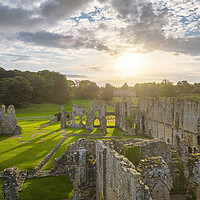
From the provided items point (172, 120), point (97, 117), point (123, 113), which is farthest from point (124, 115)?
point (172, 120)

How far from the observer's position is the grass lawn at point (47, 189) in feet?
43.3

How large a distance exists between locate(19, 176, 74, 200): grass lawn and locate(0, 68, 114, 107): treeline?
53382 mm

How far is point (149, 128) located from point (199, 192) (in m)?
27.4

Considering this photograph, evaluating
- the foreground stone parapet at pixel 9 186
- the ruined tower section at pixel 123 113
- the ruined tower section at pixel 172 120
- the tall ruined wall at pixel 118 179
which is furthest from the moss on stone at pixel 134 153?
the ruined tower section at pixel 123 113

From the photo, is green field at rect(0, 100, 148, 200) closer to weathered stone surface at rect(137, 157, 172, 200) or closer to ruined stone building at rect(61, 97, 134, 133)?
weathered stone surface at rect(137, 157, 172, 200)

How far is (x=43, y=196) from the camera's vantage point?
13.3 metres

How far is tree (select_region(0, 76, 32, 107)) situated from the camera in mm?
63031

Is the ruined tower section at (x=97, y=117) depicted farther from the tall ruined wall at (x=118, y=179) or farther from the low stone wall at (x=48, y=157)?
the tall ruined wall at (x=118, y=179)

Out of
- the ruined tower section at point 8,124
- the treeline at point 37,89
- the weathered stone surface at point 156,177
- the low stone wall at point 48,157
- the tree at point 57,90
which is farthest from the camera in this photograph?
the tree at point 57,90

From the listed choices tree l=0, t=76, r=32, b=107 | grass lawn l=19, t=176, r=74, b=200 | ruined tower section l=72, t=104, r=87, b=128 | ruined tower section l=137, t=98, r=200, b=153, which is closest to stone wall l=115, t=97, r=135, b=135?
ruined tower section l=137, t=98, r=200, b=153

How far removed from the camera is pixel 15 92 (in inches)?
2527

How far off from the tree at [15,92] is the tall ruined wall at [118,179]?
60.0m

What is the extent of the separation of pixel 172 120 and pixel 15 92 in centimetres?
5410

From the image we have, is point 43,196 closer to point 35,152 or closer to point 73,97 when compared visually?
point 35,152
